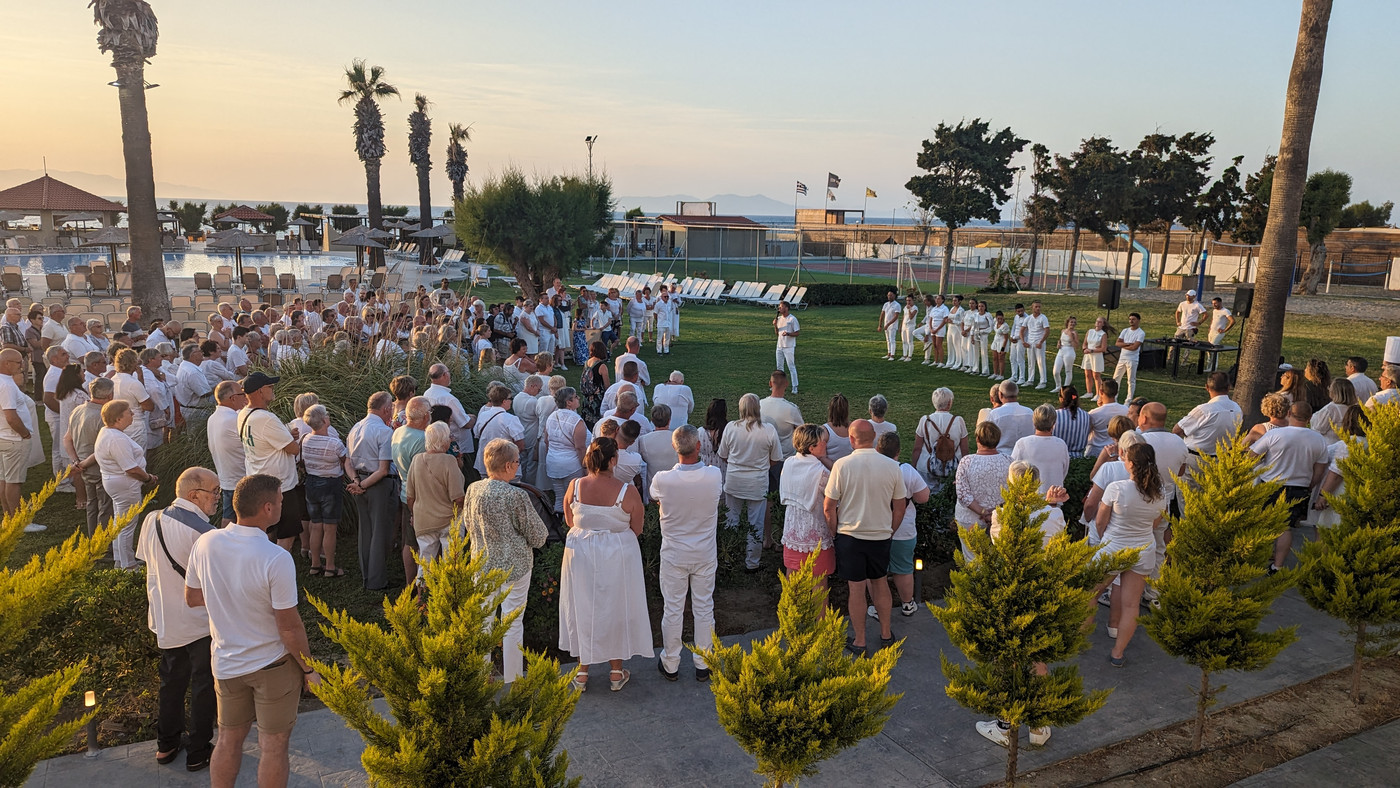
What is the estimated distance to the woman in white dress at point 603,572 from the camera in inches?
206

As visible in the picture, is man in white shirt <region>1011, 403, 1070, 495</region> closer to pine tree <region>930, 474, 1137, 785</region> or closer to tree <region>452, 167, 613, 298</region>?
pine tree <region>930, 474, 1137, 785</region>

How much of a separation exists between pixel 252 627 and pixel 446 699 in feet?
5.22

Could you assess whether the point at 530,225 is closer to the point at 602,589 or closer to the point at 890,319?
the point at 890,319

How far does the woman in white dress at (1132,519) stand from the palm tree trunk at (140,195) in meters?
17.4

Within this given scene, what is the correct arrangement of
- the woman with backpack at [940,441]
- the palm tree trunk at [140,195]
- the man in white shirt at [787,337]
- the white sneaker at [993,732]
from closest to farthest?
the white sneaker at [993,732] → the woman with backpack at [940,441] → the man in white shirt at [787,337] → the palm tree trunk at [140,195]

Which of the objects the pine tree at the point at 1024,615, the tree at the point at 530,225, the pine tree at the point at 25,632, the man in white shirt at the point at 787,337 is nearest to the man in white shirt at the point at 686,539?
the pine tree at the point at 1024,615

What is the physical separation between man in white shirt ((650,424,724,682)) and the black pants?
2.72m

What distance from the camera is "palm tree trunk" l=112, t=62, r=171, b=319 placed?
1605 centimetres

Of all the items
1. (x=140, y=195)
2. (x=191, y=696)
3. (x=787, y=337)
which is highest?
(x=140, y=195)

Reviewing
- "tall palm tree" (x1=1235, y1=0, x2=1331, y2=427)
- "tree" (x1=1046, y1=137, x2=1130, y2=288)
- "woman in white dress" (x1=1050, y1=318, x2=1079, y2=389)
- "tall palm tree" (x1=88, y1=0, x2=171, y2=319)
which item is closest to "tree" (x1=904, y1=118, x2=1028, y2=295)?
"tree" (x1=1046, y1=137, x2=1130, y2=288)

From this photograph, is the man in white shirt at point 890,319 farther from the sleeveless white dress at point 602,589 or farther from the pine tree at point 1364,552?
the sleeveless white dress at point 602,589

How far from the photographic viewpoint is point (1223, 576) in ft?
16.0

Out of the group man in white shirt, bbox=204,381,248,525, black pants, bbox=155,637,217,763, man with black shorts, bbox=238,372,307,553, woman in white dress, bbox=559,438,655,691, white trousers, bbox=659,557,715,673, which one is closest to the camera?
black pants, bbox=155,637,217,763

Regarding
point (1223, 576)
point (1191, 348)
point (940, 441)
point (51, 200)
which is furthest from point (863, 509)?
point (51, 200)
